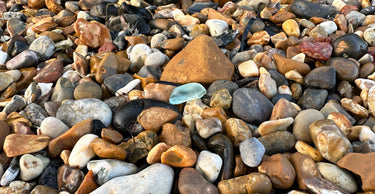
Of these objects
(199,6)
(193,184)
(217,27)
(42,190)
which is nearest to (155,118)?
(193,184)

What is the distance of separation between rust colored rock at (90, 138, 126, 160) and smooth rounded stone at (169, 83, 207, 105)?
70 cm

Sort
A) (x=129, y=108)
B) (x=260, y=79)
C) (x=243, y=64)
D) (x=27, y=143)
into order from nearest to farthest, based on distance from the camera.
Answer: (x=27, y=143)
(x=129, y=108)
(x=260, y=79)
(x=243, y=64)

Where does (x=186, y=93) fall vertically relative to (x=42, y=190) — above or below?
above

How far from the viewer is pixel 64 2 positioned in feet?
15.1

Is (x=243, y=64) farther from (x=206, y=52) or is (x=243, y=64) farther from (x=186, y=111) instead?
(x=186, y=111)

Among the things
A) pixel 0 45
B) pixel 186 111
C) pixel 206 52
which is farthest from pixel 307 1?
pixel 0 45

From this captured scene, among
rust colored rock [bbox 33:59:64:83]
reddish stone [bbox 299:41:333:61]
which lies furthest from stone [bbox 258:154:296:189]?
rust colored rock [bbox 33:59:64:83]

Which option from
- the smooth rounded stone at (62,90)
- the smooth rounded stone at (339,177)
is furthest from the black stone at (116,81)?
the smooth rounded stone at (339,177)

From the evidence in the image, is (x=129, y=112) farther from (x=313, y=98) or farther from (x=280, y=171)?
(x=313, y=98)

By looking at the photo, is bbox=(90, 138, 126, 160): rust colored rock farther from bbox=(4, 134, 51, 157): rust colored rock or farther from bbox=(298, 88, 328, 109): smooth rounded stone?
bbox=(298, 88, 328, 109): smooth rounded stone

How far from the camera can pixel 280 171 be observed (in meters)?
1.89

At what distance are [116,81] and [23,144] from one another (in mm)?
984

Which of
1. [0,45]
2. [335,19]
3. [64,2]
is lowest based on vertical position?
[0,45]

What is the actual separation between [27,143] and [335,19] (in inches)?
137
